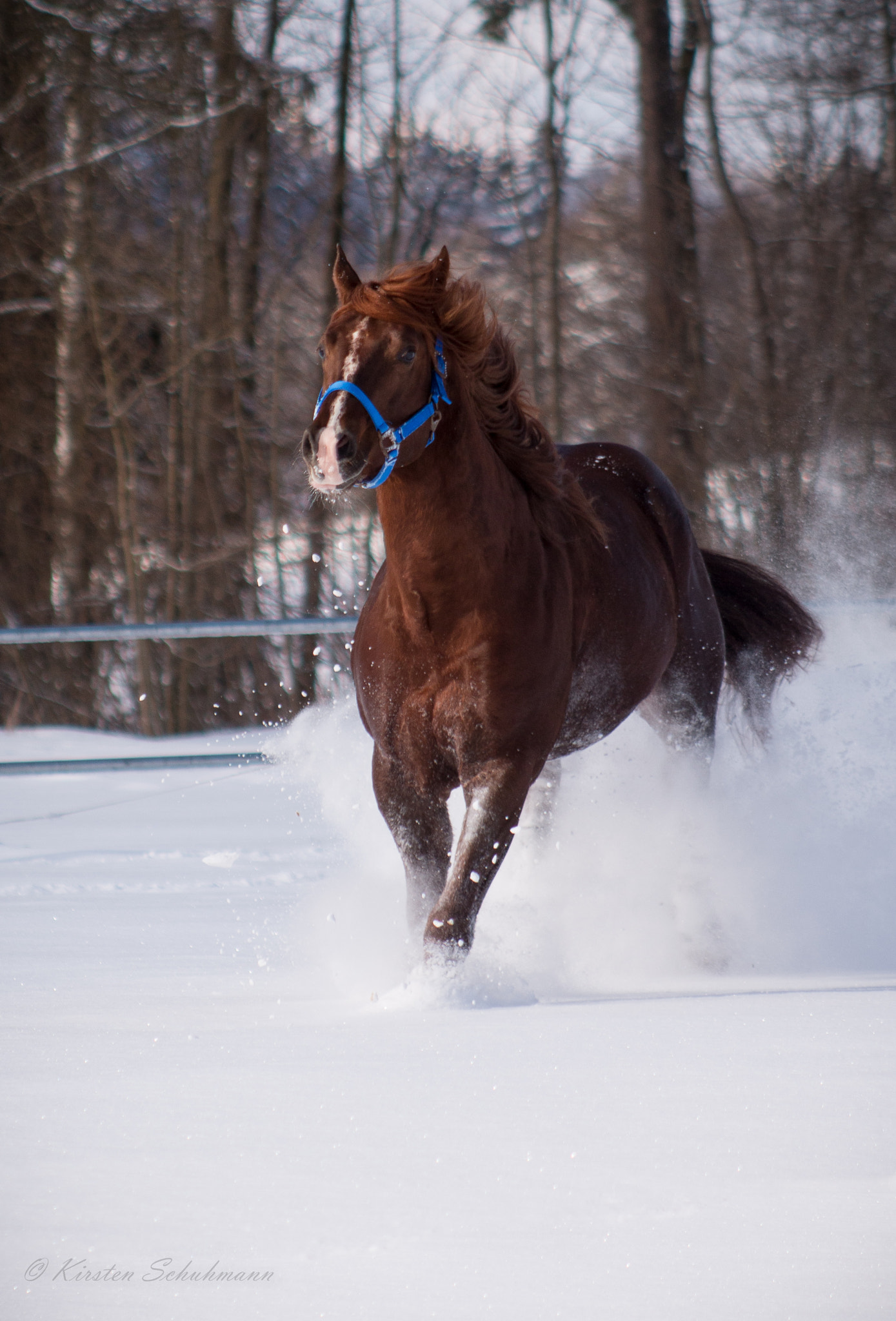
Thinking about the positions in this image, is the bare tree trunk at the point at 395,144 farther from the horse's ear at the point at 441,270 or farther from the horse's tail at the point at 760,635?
the horse's ear at the point at 441,270

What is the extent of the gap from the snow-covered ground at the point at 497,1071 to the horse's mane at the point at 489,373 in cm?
108

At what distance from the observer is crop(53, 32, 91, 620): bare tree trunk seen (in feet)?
33.4

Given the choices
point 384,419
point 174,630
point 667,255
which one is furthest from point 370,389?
point 667,255

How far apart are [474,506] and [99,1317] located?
1960mm

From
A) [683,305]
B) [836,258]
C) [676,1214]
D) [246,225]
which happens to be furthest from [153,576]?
[676,1214]

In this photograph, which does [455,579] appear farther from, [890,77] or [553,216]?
[890,77]

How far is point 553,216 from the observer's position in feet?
38.8

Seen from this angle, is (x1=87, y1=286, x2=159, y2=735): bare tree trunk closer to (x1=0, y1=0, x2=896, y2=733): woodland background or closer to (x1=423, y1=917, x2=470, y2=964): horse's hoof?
Answer: (x1=0, y1=0, x2=896, y2=733): woodland background

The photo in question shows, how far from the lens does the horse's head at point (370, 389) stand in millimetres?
2688

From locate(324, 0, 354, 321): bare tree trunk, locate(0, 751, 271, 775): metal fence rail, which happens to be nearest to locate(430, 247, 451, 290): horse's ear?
locate(0, 751, 271, 775): metal fence rail

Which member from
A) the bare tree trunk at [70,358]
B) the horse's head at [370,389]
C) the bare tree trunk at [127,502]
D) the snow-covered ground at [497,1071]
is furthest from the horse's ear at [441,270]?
the bare tree trunk at [70,358]

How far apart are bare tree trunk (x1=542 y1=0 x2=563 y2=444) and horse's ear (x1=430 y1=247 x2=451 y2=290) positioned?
8.36 meters

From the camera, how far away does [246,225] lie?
11477 mm

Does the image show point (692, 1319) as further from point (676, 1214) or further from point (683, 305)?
point (683, 305)
